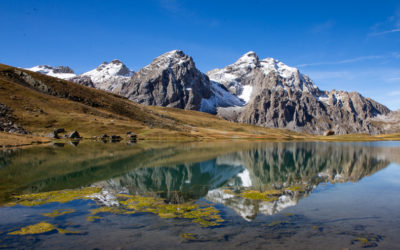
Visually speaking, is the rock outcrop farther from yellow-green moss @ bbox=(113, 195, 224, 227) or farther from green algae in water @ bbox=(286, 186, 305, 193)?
green algae in water @ bbox=(286, 186, 305, 193)

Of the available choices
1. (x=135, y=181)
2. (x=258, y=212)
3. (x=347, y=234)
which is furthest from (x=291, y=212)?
(x=135, y=181)

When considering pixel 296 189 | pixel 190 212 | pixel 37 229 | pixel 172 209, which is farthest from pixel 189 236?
pixel 296 189

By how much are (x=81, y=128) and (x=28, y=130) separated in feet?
70.3

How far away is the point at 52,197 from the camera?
2614cm

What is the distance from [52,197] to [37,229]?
367 inches

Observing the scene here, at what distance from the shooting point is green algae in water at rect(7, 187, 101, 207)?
2394 centimetres

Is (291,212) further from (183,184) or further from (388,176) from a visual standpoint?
(388,176)

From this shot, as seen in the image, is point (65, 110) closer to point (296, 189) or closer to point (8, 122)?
point (8, 122)

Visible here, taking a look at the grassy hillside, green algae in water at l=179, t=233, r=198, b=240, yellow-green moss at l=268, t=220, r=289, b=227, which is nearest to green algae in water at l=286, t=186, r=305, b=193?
yellow-green moss at l=268, t=220, r=289, b=227

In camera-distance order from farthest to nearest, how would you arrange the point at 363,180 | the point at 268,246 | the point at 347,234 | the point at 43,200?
the point at 363,180
the point at 43,200
the point at 347,234
the point at 268,246

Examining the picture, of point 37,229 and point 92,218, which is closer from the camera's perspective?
point 37,229

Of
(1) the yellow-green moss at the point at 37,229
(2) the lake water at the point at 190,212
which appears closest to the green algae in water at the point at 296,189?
A: (2) the lake water at the point at 190,212

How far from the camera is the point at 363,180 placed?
134ft

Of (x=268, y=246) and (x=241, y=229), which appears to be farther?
(x=241, y=229)
